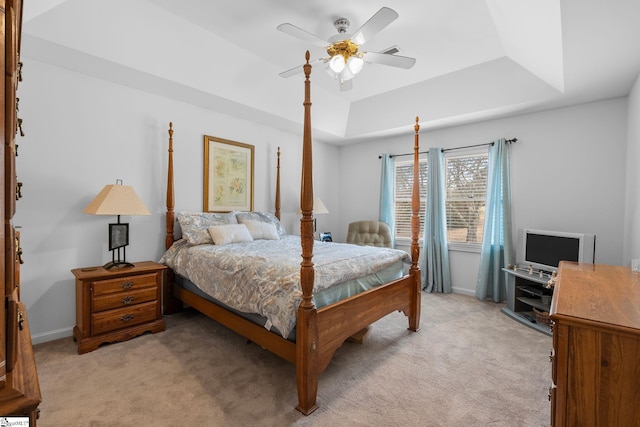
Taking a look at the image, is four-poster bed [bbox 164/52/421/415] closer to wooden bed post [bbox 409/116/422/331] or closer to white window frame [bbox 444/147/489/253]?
wooden bed post [bbox 409/116/422/331]

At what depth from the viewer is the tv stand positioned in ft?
10.4

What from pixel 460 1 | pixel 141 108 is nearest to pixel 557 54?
pixel 460 1

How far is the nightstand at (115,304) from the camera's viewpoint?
2449mm

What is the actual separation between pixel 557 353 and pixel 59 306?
3645 mm

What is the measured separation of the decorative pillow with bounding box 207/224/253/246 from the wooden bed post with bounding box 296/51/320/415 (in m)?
1.60

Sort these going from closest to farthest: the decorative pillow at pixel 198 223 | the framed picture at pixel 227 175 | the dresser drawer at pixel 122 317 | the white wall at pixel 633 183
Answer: the dresser drawer at pixel 122 317 < the white wall at pixel 633 183 < the decorative pillow at pixel 198 223 < the framed picture at pixel 227 175

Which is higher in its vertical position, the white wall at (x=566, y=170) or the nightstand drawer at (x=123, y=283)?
the white wall at (x=566, y=170)

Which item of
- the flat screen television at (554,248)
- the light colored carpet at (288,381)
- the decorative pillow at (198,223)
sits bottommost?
the light colored carpet at (288,381)

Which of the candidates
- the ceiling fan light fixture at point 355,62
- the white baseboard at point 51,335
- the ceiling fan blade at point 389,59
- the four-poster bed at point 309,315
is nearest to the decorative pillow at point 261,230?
the four-poster bed at point 309,315

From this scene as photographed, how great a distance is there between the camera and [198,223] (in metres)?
3.31

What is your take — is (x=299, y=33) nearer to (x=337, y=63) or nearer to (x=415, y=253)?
(x=337, y=63)

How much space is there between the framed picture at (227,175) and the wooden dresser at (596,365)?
3528 mm

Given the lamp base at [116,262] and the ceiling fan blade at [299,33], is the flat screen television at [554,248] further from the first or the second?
the lamp base at [116,262]

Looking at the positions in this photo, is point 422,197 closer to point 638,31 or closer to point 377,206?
point 377,206
